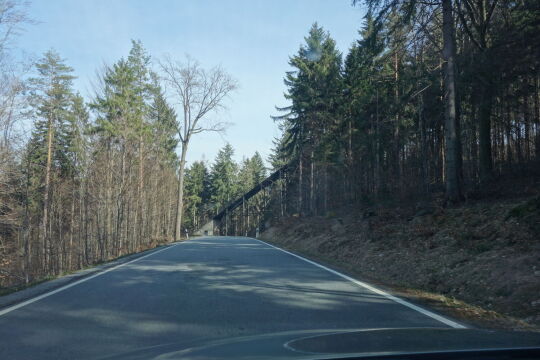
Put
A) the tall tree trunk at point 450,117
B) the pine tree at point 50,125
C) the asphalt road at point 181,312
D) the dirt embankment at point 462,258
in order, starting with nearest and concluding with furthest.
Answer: the asphalt road at point 181,312, the dirt embankment at point 462,258, the tall tree trunk at point 450,117, the pine tree at point 50,125

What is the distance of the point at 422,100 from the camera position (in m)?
26.0

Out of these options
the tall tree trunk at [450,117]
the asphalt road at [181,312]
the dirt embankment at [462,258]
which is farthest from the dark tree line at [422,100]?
the asphalt road at [181,312]

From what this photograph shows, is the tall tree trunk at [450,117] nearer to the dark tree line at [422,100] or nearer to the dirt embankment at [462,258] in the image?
the dark tree line at [422,100]

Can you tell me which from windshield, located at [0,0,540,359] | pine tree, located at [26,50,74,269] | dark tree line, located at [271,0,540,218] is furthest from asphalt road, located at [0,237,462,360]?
pine tree, located at [26,50,74,269]

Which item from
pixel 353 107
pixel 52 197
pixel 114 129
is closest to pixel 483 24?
pixel 353 107

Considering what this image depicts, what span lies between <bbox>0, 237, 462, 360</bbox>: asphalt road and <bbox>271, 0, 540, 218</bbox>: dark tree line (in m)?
10.5

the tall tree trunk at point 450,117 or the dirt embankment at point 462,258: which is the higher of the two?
the tall tree trunk at point 450,117

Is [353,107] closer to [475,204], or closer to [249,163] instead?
[475,204]

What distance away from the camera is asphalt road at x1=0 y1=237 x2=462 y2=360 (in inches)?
206

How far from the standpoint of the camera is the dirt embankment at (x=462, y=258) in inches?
295

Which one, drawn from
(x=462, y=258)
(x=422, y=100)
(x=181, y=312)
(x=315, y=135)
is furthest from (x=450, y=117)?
(x=315, y=135)

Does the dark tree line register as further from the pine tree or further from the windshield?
the pine tree

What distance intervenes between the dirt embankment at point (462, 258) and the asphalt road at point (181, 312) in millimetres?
1372

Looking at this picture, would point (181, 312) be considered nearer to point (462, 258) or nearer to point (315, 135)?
point (462, 258)
